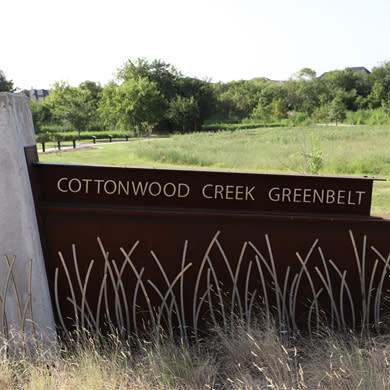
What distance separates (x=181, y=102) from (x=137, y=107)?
4.88 m

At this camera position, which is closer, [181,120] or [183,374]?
[183,374]

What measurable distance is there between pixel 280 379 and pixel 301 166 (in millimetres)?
10418

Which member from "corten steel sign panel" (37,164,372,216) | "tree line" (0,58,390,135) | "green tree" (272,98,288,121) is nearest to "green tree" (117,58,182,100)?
"tree line" (0,58,390,135)

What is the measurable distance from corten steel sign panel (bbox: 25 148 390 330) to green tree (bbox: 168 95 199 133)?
159 feet

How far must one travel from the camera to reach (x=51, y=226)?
13.1 ft

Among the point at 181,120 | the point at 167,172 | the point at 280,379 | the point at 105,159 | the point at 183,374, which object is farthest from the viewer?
the point at 181,120

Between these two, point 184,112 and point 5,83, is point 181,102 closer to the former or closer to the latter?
point 184,112

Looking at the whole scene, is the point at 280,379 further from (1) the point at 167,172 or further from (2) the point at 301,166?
(2) the point at 301,166

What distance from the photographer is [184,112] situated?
5219 cm

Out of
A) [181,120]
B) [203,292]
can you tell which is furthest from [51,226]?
[181,120]

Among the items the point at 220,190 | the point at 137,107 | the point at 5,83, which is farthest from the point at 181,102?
the point at 220,190

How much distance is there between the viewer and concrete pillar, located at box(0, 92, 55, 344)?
3721 mm

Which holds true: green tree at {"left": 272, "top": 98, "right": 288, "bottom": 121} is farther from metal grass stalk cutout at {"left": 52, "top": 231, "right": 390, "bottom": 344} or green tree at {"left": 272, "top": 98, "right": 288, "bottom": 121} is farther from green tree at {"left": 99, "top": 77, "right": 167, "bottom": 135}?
metal grass stalk cutout at {"left": 52, "top": 231, "right": 390, "bottom": 344}

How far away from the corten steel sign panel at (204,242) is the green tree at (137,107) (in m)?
46.3
